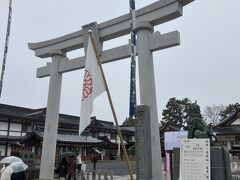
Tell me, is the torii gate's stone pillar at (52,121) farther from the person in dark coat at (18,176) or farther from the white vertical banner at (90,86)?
the white vertical banner at (90,86)

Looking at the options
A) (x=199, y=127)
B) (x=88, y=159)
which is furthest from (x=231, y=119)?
(x=199, y=127)

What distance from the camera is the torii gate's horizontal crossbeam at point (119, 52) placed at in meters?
12.0

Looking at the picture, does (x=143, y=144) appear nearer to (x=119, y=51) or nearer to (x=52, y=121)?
(x=119, y=51)

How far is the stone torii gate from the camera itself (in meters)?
11.9

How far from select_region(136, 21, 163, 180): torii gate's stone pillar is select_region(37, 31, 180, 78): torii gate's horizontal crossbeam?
328mm

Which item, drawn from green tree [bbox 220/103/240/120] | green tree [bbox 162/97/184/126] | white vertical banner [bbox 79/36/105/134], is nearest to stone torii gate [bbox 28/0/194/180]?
white vertical banner [bbox 79/36/105/134]

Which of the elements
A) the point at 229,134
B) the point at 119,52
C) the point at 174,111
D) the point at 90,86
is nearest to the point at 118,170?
the point at 229,134

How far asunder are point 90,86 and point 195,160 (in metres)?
2.95

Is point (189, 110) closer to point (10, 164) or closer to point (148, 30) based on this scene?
point (10, 164)

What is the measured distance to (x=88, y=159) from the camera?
1615 inches

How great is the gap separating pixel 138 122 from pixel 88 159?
3496cm

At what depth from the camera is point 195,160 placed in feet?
21.9

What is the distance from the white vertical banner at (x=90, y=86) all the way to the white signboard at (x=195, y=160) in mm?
2329

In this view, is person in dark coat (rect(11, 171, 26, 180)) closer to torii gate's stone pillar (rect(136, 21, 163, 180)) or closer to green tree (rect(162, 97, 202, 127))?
torii gate's stone pillar (rect(136, 21, 163, 180))
